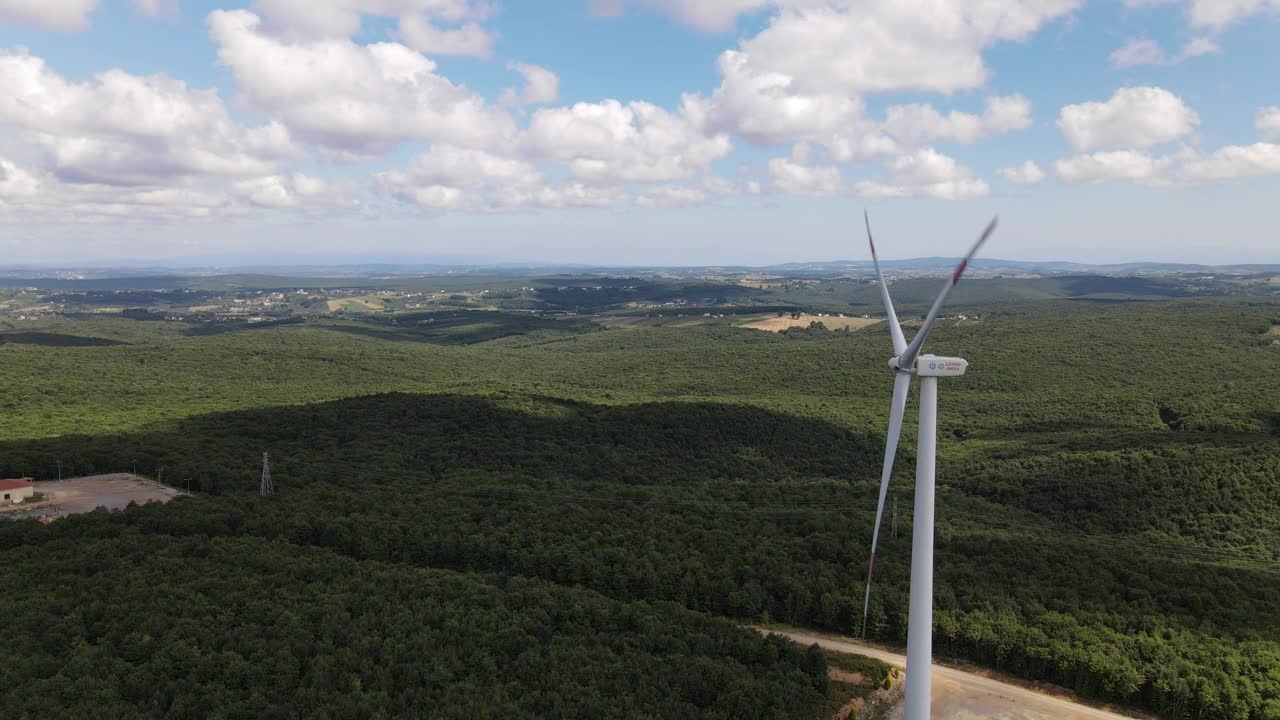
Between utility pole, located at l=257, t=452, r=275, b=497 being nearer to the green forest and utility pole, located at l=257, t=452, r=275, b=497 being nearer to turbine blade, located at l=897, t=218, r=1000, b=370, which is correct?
the green forest

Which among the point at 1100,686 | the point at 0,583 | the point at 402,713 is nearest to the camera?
the point at 402,713

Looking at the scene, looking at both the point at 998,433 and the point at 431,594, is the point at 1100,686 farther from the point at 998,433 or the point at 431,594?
the point at 998,433

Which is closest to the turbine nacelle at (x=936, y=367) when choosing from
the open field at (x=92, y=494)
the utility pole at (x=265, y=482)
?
the utility pole at (x=265, y=482)

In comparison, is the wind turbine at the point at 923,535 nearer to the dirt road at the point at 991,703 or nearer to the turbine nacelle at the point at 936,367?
the turbine nacelle at the point at 936,367

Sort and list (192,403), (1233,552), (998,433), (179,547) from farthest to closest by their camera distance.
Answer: (192,403) < (998,433) < (1233,552) < (179,547)

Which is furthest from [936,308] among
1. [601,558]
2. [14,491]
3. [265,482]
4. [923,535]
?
[14,491]

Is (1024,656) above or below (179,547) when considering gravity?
below

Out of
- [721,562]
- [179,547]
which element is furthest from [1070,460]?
[179,547]

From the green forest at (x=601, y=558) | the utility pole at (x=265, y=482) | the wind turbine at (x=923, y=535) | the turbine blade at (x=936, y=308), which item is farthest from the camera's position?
the utility pole at (x=265, y=482)
